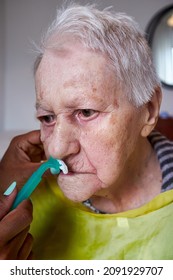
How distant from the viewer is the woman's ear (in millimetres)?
639

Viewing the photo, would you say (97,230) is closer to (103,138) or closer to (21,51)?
(103,138)

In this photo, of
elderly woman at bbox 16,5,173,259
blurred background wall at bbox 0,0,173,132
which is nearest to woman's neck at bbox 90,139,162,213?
elderly woman at bbox 16,5,173,259

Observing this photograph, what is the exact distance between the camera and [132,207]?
688mm

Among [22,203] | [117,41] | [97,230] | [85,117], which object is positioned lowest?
[97,230]

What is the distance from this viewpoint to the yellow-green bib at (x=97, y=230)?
0.63 meters

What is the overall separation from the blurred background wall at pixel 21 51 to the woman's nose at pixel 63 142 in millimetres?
152

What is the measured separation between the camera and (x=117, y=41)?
0.58 metres

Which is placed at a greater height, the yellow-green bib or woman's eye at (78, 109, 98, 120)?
woman's eye at (78, 109, 98, 120)

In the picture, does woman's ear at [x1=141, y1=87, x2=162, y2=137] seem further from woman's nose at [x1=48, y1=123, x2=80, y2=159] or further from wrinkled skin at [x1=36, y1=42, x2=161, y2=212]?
woman's nose at [x1=48, y1=123, x2=80, y2=159]

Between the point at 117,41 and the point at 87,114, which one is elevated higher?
the point at 117,41

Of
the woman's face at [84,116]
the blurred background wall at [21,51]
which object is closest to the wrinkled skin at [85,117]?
the woman's face at [84,116]

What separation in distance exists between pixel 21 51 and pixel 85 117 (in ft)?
0.80

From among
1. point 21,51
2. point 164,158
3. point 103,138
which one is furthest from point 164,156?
point 21,51

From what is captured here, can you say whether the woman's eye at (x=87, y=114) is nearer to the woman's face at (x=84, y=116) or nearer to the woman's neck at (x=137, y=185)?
the woman's face at (x=84, y=116)
